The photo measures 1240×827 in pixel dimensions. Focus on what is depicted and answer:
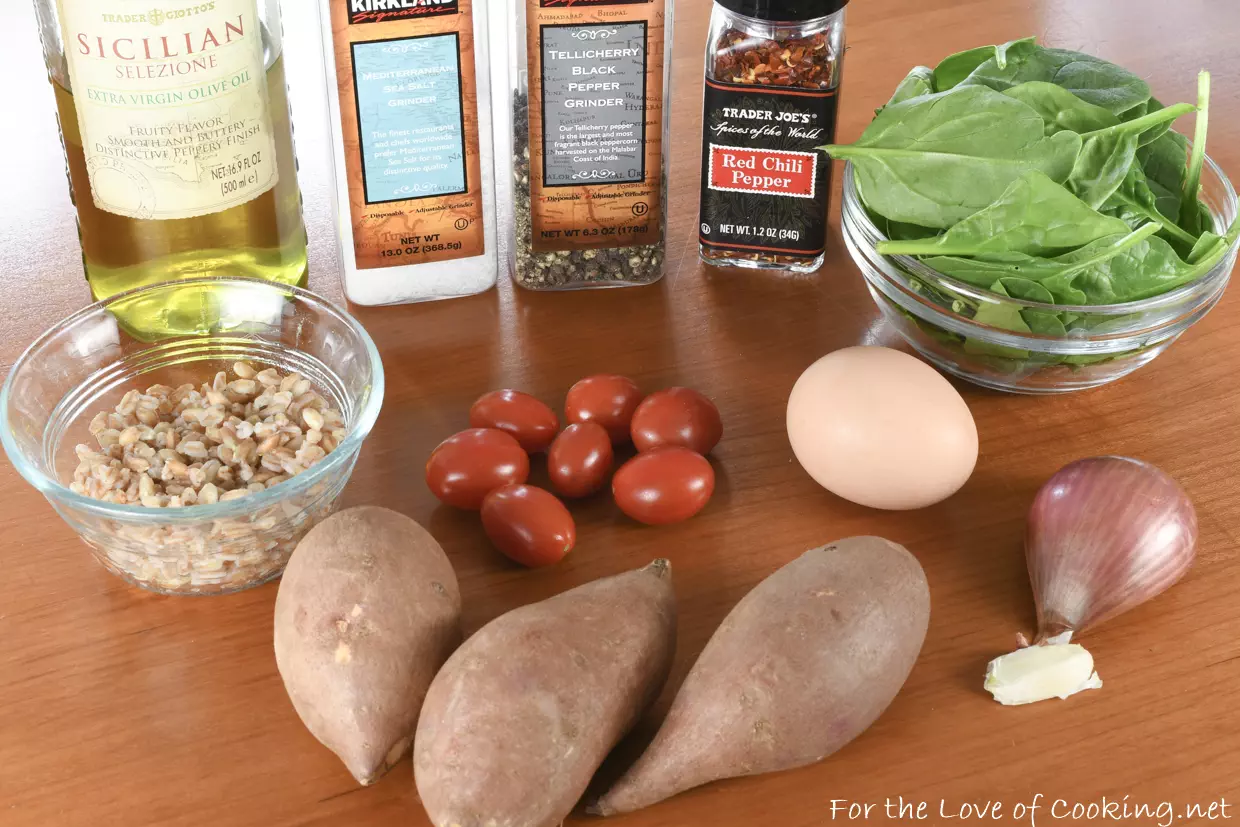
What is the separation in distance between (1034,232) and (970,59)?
0.67 feet

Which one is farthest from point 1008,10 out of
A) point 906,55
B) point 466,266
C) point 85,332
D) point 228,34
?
point 85,332

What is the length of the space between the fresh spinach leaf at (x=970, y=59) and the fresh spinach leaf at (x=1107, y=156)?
0.36ft

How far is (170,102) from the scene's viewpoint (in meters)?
0.76

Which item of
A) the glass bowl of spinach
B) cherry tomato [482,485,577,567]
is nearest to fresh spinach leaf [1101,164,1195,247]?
the glass bowl of spinach

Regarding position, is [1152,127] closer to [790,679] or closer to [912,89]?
[912,89]

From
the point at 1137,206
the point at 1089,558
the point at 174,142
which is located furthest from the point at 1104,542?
the point at 174,142

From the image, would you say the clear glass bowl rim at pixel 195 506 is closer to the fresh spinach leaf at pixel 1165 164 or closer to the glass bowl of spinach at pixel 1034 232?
the glass bowl of spinach at pixel 1034 232

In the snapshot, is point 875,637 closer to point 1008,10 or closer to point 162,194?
point 162,194

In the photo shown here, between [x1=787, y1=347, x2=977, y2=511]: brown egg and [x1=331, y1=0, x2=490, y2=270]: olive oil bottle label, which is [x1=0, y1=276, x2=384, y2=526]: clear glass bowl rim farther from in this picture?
[x1=787, y1=347, x2=977, y2=511]: brown egg

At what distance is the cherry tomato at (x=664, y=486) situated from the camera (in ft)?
2.41

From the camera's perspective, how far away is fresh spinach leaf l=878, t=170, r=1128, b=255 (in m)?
0.75

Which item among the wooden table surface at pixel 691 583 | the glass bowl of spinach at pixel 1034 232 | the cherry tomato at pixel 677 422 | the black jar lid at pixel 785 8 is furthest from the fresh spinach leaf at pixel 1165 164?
the cherry tomato at pixel 677 422

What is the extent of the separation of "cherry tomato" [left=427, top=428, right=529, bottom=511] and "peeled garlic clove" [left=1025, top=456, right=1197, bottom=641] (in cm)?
29

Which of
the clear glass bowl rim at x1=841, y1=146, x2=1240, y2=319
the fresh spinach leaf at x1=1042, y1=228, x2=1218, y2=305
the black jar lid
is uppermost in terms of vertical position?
the black jar lid
